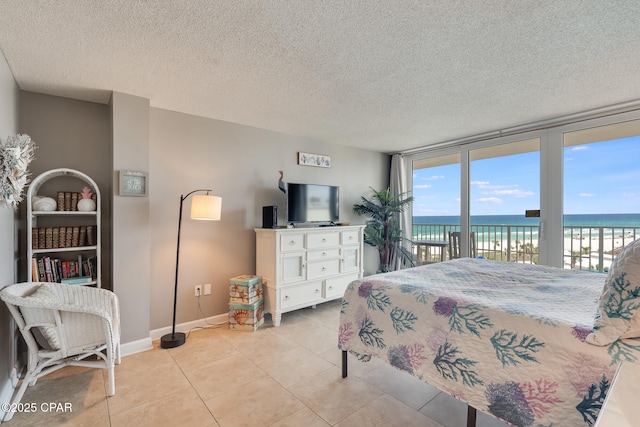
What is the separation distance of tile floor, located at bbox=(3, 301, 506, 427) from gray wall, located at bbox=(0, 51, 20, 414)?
0.86 ft

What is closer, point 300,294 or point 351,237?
point 300,294

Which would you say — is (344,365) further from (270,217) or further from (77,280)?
(77,280)

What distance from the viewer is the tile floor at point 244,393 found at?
1695 mm

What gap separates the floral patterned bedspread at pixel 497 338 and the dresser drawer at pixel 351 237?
1695 mm

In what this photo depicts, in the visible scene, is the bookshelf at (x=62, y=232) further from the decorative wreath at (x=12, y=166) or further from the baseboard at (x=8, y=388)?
the baseboard at (x=8, y=388)

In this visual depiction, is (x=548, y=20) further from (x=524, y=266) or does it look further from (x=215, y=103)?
(x=215, y=103)

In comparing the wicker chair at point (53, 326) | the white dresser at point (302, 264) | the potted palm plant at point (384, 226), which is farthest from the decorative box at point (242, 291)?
the potted palm plant at point (384, 226)

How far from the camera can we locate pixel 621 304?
3.35ft

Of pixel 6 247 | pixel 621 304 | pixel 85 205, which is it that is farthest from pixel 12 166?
pixel 621 304

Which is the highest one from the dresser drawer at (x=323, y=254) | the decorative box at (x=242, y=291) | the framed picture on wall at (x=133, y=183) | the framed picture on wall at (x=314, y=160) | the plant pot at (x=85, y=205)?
the framed picture on wall at (x=314, y=160)

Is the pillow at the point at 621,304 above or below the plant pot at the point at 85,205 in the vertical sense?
below

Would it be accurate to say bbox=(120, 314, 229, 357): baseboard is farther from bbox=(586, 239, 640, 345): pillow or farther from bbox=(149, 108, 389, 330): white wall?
bbox=(586, 239, 640, 345): pillow

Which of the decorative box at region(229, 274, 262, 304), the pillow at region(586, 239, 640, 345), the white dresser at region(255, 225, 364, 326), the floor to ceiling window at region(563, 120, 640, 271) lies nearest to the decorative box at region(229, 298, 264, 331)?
the decorative box at region(229, 274, 262, 304)

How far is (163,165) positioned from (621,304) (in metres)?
3.42
